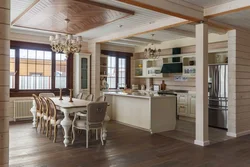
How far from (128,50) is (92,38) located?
7.19ft

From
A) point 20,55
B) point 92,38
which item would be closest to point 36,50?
point 20,55

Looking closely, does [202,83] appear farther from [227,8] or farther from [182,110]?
[182,110]

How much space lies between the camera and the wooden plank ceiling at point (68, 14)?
4098mm

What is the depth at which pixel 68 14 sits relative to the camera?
4633 mm

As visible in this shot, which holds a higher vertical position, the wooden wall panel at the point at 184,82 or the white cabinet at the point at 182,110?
the wooden wall panel at the point at 184,82

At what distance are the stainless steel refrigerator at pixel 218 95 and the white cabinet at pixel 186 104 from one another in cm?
79

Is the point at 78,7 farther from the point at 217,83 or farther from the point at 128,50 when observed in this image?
the point at 128,50

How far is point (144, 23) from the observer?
5574 mm

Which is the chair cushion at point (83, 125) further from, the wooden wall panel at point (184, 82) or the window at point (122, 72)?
the window at point (122, 72)

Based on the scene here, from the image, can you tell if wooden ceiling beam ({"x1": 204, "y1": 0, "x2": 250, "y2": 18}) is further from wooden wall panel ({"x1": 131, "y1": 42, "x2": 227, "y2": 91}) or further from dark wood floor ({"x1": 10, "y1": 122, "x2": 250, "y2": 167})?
dark wood floor ({"x1": 10, "y1": 122, "x2": 250, "y2": 167})

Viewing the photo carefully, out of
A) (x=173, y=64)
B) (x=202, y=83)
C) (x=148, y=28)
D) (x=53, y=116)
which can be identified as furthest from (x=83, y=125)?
(x=173, y=64)

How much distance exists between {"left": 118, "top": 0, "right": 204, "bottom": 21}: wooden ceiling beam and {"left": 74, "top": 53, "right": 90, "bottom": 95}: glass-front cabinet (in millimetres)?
4520

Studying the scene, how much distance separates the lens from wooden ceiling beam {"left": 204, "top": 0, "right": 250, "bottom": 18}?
3.86 meters

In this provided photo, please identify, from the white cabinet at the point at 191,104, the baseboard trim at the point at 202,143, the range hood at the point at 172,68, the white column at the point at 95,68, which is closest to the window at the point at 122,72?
the white column at the point at 95,68
